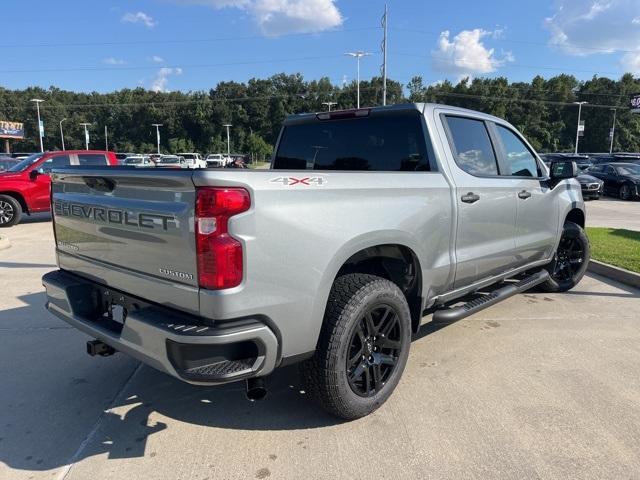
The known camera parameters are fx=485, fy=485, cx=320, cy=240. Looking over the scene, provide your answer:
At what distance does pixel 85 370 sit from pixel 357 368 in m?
2.28

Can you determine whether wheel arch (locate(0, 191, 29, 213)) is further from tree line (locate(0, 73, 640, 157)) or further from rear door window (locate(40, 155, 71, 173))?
tree line (locate(0, 73, 640, 157))

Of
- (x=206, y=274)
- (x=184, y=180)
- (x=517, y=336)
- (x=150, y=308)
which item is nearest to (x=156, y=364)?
(x=150, y=308)

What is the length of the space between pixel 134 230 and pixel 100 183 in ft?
1.59

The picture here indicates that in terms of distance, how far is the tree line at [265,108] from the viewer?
8806 cm

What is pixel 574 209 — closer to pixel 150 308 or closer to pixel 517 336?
pixel 517 336

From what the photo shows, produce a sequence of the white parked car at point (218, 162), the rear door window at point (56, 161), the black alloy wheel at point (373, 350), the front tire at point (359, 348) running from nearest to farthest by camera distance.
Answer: the front tire at point (359, 348) → the black alloy wheel at point (373, 350) → the rear door window at point (56, 161) → the white parked car at point (218, 162)

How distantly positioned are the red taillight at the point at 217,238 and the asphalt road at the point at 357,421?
111 cm

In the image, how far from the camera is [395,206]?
3.11 meters

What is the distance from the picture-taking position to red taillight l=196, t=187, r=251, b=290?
2.27 meters

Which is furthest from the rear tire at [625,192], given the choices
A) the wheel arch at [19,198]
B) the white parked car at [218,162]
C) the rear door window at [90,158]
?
the white parked car at [218,162]

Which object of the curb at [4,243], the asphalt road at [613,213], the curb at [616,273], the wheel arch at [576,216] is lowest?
the asphalt road at [613,213]

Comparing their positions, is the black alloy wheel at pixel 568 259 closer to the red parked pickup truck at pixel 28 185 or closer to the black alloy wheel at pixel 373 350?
the black alloy wheel at pixel 373 350

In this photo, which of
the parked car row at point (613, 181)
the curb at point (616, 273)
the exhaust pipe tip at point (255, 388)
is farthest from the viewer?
the parked car row at point (613, 181)

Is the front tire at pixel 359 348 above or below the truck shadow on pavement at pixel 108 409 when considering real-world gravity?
above
